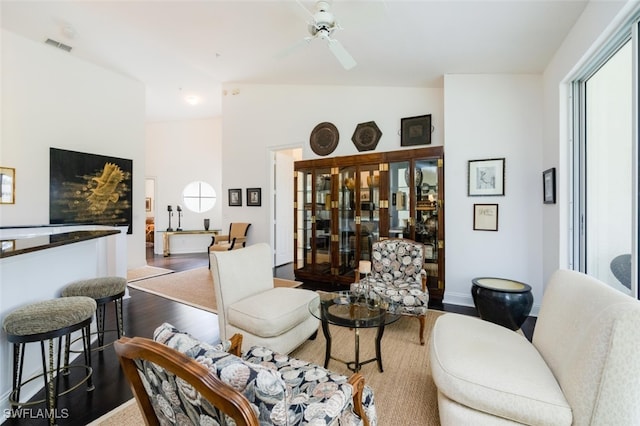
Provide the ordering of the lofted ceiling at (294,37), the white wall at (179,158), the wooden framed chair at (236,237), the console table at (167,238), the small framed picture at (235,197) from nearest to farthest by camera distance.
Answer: the lofted ceiling at (294,37) → the wooden framed chair at (236,237) → the small framed picture at (235,197) → the console table at (167,238) → the white wall at (179,158)

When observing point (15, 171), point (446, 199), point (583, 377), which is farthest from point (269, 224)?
point (583, 377)

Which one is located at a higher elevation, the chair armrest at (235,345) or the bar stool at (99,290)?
the bar stool at (99,290)

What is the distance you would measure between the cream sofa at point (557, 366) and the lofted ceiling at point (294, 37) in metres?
2.22

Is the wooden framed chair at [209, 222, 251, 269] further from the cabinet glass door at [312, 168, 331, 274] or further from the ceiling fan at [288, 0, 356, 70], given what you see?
the ceiling fan at [288, 0, 356, 70]

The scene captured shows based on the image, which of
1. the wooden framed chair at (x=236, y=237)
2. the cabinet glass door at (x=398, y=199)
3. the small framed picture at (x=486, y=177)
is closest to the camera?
the small framed picture at (x=486, y=177)

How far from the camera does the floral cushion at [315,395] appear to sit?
3.16 feet

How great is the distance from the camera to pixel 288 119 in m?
5.30

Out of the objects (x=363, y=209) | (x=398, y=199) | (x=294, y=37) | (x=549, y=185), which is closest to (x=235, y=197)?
(x=363, y=209)

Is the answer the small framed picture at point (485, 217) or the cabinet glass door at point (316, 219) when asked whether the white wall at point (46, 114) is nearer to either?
the cabinet glass door at point (316, 219)

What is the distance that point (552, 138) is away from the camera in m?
2.85

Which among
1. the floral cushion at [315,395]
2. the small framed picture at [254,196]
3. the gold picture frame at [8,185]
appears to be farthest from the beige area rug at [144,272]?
the floral cushion at [315,395]

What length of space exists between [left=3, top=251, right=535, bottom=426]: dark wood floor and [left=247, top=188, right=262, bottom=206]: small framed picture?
152cm

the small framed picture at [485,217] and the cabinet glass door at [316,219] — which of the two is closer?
the small framed picture at [485,217]

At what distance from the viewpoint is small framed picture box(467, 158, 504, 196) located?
3.35 m
